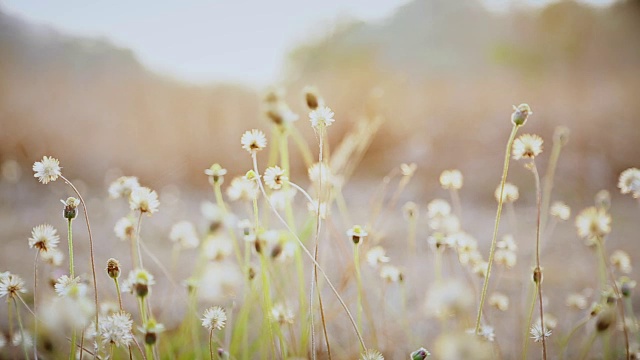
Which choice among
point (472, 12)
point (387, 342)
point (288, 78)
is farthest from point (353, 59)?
point (387, 342)

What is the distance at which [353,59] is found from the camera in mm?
3537

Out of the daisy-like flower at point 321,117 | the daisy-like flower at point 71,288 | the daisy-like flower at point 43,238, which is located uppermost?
the daisy-like flower at point 321,117

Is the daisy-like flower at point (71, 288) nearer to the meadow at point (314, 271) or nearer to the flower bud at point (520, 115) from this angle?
the meadow at point (314, 271)

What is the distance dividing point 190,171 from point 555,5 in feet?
7.59

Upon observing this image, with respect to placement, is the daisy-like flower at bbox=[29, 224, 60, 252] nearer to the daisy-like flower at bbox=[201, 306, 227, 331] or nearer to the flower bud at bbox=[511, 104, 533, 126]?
the daisy-like flower at bbox=[201, 306, 227, 331]

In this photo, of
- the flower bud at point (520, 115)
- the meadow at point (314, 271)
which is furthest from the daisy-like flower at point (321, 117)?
the flower bud at point (520, 115)

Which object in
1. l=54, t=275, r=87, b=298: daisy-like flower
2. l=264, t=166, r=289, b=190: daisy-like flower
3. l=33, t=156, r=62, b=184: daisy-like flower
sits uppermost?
l=33, t=156, r=62, b=184: daisy-like flower

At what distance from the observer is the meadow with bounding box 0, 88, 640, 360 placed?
1.92ft

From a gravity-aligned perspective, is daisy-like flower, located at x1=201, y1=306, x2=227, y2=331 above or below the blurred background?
below

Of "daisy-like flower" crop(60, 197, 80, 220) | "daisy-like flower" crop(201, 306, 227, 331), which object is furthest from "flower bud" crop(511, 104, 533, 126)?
"daisy-like flower" crop(60, 197, 80, 220)

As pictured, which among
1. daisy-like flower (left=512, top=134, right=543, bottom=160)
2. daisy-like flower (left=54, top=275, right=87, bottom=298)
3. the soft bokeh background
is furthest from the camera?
the soft bokeh background

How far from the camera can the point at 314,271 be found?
23.4 inches

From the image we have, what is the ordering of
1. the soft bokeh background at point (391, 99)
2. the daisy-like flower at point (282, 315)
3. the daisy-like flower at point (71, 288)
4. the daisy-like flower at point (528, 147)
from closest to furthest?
the daisy-like flower at point (71, 288) < the daisy-like flower at point (528, 147) < the daisy-like flower at point (282, 315) < the soft bokeh background at point (391, 99)

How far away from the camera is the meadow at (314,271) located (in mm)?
584
